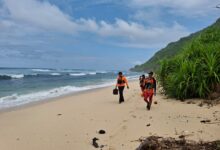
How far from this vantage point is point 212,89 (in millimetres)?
11773

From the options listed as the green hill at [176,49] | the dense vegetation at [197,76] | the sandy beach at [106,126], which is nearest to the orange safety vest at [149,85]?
the sandy beach at [106,126]

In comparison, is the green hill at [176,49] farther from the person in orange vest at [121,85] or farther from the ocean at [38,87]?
the ocean at [38,87]

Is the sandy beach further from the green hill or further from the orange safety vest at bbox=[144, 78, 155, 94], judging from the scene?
the green hill

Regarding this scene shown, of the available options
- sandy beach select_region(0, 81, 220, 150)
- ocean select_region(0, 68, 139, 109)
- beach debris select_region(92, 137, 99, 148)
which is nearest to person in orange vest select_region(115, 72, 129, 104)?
sandy beach select_region(0, 81, 220, 150)

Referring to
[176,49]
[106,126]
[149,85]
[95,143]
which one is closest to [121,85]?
[149,85]

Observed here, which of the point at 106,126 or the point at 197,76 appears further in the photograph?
the point at 197,76

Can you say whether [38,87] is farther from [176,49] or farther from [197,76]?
[176,49]

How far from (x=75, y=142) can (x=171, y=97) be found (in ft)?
22.2

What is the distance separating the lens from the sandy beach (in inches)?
276

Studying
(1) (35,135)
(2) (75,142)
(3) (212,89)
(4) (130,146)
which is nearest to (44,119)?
(1) (35,135)

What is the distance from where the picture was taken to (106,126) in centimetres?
861

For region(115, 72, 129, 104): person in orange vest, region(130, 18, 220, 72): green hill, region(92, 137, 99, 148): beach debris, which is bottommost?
region(92, 137, 99, 148): beach debris

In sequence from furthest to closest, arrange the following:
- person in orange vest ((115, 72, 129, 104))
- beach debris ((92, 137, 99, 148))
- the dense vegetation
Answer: person in orange vest ((115, 72, 129, 104)) → the dense vegetation → beach debris ((92, 137, 99, 148))

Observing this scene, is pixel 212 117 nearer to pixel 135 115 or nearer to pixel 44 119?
pixel 135 115
